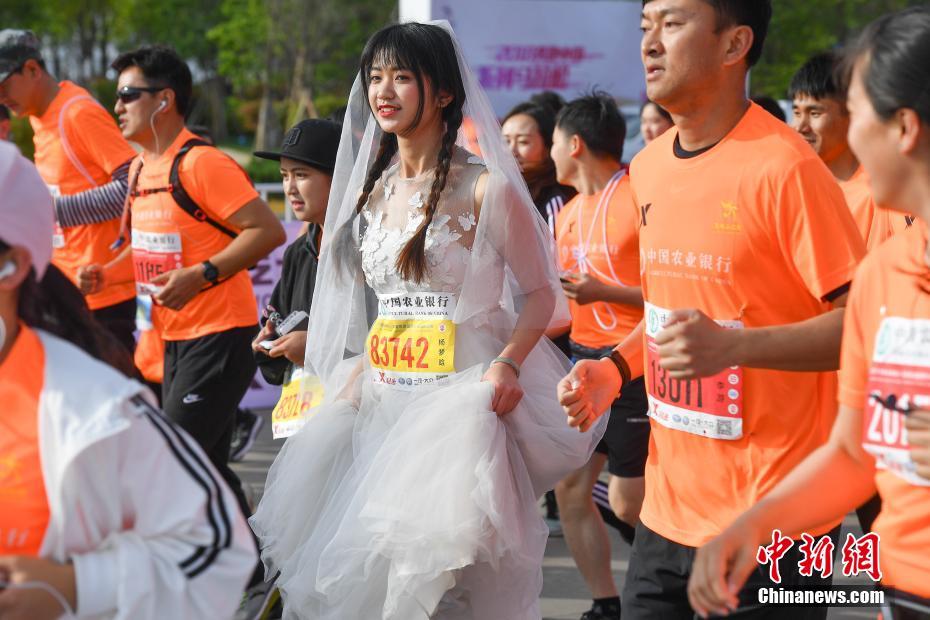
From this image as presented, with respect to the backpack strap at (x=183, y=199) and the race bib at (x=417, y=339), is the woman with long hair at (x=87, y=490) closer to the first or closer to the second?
the race bib at (x=417, y=339)

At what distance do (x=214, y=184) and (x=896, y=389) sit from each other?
3780mm

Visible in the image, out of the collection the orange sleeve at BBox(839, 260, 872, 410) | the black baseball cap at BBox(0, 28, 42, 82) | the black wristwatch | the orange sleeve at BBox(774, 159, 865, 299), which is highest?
the black baseball cap at BBox(0, 28, 42, 82)

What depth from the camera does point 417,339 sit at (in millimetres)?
3891

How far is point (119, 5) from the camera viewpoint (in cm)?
3991

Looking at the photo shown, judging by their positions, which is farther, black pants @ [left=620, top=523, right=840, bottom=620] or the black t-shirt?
the black t-shirt

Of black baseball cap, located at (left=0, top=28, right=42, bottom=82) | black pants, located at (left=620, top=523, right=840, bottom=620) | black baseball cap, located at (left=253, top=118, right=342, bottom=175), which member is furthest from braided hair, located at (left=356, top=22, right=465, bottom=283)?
black baseball cap, located at (left=0, top=28, right=42, bottom=82)

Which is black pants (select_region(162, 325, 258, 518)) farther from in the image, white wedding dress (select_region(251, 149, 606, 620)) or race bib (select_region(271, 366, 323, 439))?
white wedding dress (select_region(251, 149, 606, 620))

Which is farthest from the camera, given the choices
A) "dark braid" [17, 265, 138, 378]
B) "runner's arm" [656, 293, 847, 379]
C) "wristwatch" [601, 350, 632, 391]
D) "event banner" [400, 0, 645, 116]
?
"event banner" [400, 0, 645, 116]

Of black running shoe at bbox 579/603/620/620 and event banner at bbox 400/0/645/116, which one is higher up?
event banner at bbox 400/0/645/116

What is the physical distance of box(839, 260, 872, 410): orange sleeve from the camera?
2.26 metres

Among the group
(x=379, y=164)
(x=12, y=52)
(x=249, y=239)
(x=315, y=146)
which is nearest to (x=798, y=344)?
(x=379, y=164)

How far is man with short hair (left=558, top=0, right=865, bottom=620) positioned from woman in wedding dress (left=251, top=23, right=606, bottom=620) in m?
0.56

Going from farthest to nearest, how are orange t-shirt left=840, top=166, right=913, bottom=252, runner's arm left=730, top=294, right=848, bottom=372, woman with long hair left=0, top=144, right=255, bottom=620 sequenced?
orange t-shirt left=840, top=166, right=913, bottom=252, runner's arm left=730, top=294, right=848, bottom=372, woman with long hair left=0, top=144, right=255, bottom=620

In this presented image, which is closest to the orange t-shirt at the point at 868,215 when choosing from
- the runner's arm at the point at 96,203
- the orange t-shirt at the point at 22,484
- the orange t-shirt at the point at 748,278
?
the orange t-shirt at the point at 748,278
